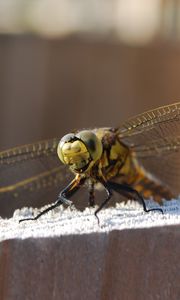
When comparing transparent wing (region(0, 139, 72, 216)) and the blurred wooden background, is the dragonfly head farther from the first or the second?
the blurred wooden background

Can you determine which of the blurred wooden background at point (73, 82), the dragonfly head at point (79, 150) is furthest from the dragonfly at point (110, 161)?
the blurred wooden background at point (73, 82)

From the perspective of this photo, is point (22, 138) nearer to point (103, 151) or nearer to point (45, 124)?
point (45, 124)

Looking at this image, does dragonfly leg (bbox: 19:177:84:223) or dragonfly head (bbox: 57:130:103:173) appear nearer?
dragonfly leg (bbox: 19:177:84:223)

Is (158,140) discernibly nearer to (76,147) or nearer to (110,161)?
(110,161)

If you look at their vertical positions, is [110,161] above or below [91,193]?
above

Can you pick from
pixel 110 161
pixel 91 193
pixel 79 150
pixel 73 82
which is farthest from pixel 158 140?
pixel 73 82

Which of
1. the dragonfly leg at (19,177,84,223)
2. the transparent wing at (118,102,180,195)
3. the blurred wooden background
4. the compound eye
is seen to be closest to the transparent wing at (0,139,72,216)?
the transparent wing at (118,102,180,195)

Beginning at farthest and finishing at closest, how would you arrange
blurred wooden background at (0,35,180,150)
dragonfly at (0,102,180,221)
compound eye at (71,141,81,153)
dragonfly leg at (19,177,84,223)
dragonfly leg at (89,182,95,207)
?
blurred wooden background at (0,35,180,150) < dragonfly leg at (89,182,95,207) < dragonfly at (0,102,180,221) < compound eye at (71,141,81,153) < dragonfly leg at (19,177,84,223)
